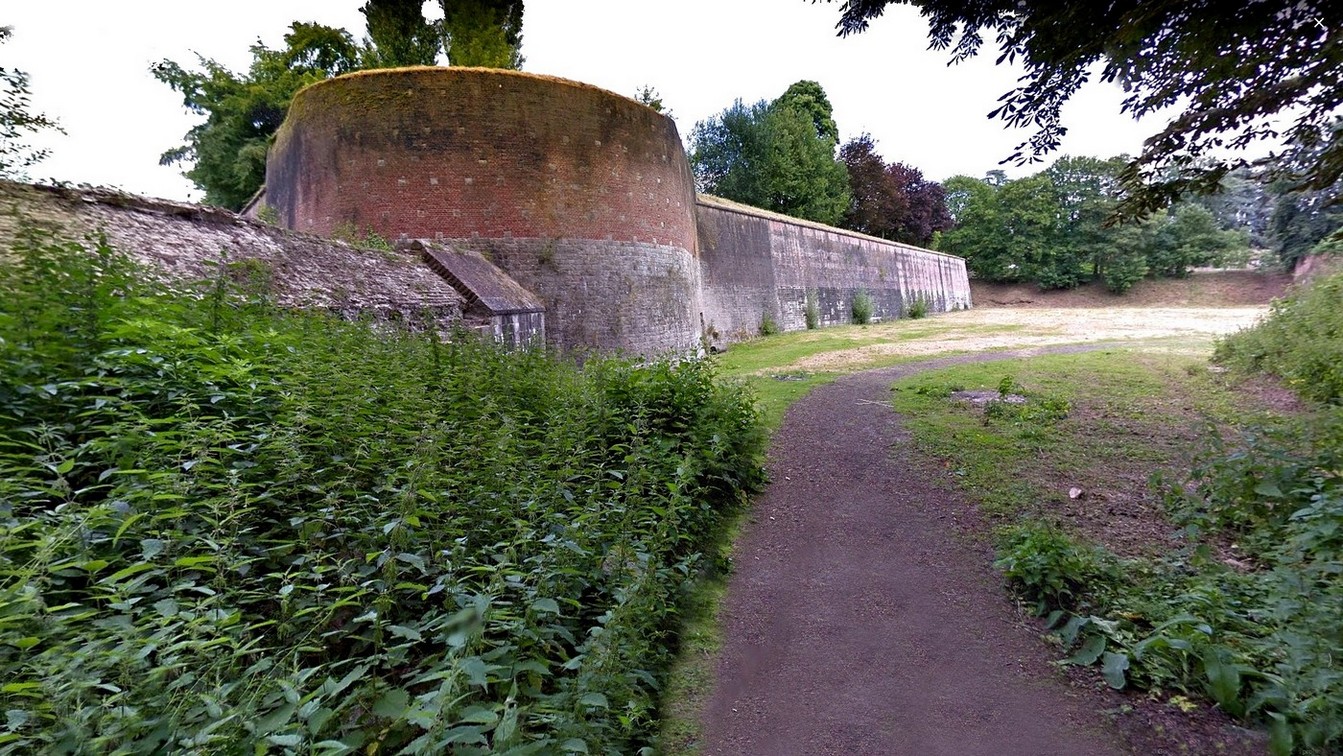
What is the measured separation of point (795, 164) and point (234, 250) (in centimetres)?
3547

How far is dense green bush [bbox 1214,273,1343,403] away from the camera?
26.1 ft

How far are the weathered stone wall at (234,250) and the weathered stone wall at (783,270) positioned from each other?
44.4 ft

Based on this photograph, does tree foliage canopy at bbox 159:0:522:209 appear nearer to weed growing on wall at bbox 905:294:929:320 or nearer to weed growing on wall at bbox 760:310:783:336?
weed growing on wall at bbox 760:310:783:336

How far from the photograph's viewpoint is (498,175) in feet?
43.8

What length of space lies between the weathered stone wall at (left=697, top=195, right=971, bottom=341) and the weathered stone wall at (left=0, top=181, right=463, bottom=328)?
44.4 feet

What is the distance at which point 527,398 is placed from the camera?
A: 5.48 meters

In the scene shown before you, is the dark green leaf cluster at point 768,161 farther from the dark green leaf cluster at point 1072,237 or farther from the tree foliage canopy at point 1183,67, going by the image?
the tree foliage canopy at point 1183,67

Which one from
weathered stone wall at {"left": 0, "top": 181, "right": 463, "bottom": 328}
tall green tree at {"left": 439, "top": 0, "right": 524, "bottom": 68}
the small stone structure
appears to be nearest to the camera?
weathered stone wall at {"left": 0, "top": 181, "right": 463, "bottom": 328}

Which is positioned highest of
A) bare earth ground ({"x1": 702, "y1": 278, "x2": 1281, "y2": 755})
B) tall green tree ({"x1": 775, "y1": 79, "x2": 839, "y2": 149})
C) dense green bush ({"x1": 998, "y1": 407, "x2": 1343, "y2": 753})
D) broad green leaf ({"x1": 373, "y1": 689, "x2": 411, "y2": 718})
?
tall green tree ({"x1": 775, "y1": 79, "x2": 839, "y2": 149})

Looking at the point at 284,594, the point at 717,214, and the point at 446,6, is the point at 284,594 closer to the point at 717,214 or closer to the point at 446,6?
the point at 446,6

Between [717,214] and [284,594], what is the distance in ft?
74.1

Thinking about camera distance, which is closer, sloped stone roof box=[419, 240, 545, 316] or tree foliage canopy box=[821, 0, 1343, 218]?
tree foliage canopy box=[821, 0, 1343, 218]

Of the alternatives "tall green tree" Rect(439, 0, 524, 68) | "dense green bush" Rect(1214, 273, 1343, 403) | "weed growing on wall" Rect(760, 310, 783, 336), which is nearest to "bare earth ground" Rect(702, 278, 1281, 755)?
"dense green bush" Rect(1214, 273, 1343, 403)

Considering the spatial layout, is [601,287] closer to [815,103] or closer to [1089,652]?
[1089,652]
